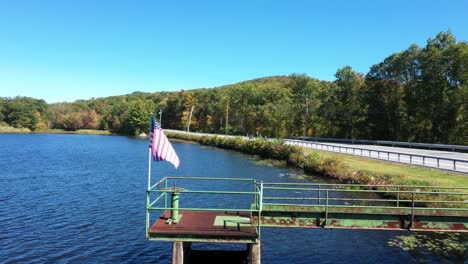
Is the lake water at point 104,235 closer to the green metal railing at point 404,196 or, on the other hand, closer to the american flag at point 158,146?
the green metal railing at point 404,196

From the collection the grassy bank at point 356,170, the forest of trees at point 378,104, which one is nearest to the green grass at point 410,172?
the grassy bank at point 356,170

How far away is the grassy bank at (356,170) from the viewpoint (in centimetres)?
2595

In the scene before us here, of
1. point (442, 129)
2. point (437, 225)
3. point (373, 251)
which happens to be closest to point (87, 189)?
point (373, 251)

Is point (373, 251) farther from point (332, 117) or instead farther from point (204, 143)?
point (204, 143)

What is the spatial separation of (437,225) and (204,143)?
83.3 m

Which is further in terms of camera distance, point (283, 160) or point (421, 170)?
point (283, 160)

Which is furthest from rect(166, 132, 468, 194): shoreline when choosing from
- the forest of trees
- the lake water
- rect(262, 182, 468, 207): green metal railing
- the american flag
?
the forest of trees

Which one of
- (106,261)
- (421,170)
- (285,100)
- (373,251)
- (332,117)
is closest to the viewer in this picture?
(106,261)

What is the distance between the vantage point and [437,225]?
1317cm

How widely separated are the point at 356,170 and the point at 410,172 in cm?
475

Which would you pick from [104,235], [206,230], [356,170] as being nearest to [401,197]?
[356,170]

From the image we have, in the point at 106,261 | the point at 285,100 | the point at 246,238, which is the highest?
the point at 285,100

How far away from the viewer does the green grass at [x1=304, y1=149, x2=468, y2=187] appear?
25.0m

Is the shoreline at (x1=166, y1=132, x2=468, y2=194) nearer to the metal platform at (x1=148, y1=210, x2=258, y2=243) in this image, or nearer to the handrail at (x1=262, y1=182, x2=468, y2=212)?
the handrail at (x1=262, y1=182, x2=468, y2=212)
